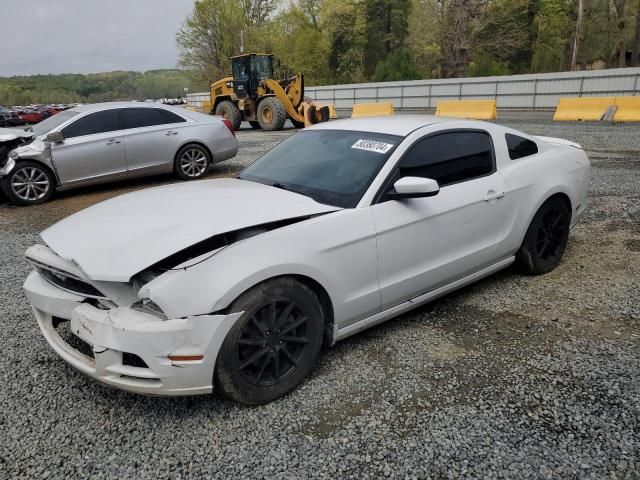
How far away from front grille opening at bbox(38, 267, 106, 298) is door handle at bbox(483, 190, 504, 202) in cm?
264

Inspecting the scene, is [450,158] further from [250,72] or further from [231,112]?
[231,112]

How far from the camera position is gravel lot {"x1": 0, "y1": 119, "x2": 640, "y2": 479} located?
2146mm

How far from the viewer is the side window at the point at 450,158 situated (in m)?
3.19

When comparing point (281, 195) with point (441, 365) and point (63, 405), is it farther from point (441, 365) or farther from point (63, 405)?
point (63, 405)

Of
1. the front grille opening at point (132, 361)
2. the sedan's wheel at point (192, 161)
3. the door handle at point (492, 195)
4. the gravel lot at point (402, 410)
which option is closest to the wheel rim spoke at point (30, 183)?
the sedan's wheel at point (192, 161)

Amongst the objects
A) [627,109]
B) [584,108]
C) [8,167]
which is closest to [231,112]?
[8,167]

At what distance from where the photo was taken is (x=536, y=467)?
210 centimetres

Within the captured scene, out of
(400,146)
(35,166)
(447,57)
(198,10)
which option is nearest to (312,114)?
(35,166)

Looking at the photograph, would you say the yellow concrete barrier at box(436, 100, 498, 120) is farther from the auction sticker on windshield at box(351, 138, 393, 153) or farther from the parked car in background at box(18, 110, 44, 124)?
the parked car in background at box(18, 110, 44, 124)

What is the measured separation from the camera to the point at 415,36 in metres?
40.6

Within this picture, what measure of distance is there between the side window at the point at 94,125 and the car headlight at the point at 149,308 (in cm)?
642

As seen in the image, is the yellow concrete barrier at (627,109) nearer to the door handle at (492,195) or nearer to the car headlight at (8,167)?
the door handle at (492,195)

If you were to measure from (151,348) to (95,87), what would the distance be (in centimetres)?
11050

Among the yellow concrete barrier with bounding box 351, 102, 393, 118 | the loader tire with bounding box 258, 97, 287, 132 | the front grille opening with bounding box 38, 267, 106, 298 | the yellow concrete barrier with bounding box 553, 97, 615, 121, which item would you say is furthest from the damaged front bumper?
the yellow concrete barrier with bounding box 351, 102, 393, 118
